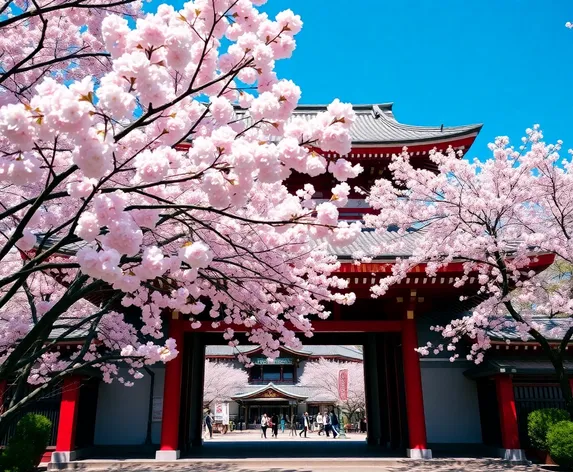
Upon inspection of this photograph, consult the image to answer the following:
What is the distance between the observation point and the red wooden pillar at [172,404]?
34.4 ft

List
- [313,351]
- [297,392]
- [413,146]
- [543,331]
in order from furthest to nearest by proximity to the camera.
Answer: [313,351], [297,392], [413,146], [543,331]

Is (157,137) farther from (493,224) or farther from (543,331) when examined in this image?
(543,331)

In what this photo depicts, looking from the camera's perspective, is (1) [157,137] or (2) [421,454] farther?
(2) [421,454]

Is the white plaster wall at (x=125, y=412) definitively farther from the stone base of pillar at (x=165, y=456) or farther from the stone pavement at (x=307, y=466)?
the stone pavement at (x=307, y=466)

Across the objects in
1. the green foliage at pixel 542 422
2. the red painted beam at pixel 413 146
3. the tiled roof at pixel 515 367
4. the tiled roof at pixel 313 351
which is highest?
the red painted beam at pixel 413 146

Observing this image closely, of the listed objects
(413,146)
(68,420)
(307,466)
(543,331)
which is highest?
(413,146)

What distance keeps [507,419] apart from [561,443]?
4.33 ft

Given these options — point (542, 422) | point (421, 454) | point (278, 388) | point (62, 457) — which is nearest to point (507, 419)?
point (542, 422)

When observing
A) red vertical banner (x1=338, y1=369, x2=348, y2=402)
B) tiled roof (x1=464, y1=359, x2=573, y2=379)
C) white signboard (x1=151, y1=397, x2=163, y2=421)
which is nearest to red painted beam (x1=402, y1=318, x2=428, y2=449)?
tiled roof (x1=464, y1=359, x2=573, y2=379)

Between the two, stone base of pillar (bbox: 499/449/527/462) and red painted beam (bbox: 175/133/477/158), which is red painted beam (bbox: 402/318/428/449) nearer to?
stone base of pillar (bbox: 499/449/527/462)

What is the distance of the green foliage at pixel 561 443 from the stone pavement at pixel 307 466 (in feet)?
Result: 1.65

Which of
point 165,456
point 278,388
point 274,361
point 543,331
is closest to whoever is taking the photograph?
point 165,456

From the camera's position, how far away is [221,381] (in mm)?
37875

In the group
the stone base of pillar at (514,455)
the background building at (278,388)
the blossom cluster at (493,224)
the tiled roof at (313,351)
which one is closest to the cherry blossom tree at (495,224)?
the blossom cluster at (493,224)
